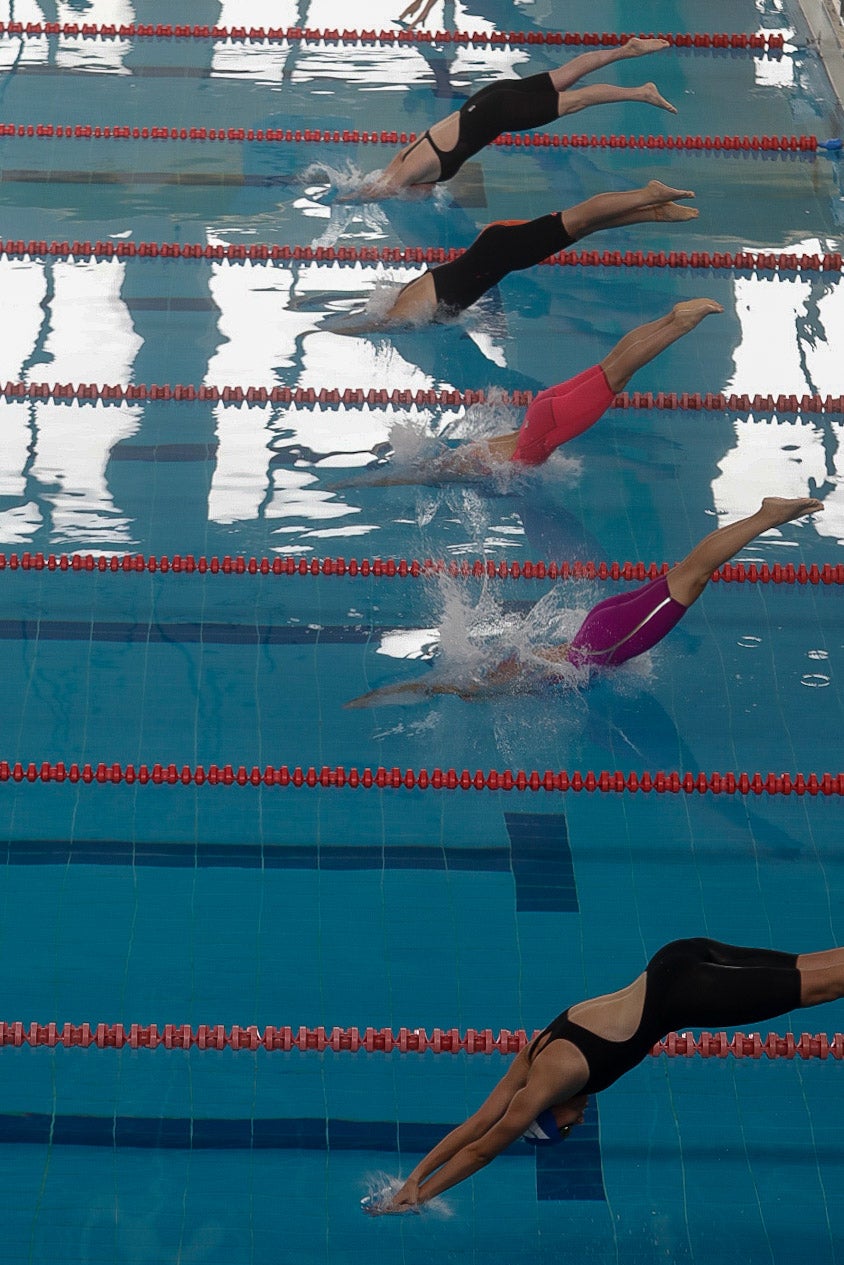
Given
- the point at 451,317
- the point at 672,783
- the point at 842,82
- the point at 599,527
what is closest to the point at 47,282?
the point at 451,317

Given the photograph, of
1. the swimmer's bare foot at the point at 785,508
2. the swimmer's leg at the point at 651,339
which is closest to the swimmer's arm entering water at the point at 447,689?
the swimmer's bare foot at the point at 785,508

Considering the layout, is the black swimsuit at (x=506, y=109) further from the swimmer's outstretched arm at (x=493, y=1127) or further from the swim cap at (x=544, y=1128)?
the swim cap at (x=544, y=1128)

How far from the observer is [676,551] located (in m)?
5.66

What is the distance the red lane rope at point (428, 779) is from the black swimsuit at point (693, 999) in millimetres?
1287

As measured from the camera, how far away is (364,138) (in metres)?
8.02

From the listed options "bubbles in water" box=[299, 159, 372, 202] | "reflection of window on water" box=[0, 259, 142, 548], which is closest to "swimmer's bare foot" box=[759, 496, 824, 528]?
"reflection of window on water" box=[0, 259, 142, 548]

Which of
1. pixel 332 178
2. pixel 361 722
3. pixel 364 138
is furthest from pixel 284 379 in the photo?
pixel 364 138

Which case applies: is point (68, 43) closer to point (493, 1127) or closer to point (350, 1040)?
point (350, 1040)

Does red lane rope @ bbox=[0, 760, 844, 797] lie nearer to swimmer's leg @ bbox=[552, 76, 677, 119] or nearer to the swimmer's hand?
the swimmer's hand

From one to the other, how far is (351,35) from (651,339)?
426cm

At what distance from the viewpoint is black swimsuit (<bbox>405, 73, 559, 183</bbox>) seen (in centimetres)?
709

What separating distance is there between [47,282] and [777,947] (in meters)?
4.20

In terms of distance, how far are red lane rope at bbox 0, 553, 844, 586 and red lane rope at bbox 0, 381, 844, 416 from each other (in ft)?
3.18

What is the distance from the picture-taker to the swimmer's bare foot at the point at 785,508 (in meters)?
4.45
